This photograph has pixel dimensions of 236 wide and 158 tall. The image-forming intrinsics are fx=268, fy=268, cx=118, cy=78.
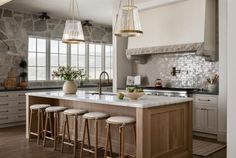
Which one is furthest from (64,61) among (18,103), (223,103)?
(223,103)

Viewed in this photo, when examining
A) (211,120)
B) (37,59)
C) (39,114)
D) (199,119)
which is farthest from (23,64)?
(211,120)

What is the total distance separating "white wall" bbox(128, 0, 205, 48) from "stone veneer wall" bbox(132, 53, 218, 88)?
628mm

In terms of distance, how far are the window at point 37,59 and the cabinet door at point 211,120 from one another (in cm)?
450

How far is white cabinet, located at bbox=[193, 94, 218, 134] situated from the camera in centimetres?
514

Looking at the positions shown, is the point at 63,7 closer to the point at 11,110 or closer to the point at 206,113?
the point at 11,110

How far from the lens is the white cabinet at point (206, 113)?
514 cm

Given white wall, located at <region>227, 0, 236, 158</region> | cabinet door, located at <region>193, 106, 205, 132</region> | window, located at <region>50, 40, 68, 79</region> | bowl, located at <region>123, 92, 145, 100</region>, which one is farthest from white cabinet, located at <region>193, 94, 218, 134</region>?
window, located at <region>50, 40, 68, 79</region>

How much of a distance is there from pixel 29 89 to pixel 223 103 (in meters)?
4.42

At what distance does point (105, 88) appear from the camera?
8.12m

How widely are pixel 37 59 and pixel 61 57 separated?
29.4 inches

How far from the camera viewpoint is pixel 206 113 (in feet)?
17.2

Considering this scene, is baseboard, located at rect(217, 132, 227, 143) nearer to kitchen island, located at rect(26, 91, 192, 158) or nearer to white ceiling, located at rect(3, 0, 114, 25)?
kitchen island, located at rect(26, 91, 192, 158)

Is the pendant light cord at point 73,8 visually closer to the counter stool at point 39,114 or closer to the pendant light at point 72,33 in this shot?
the pendant light at point 72,33

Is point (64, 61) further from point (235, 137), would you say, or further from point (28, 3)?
point (235, 137)
